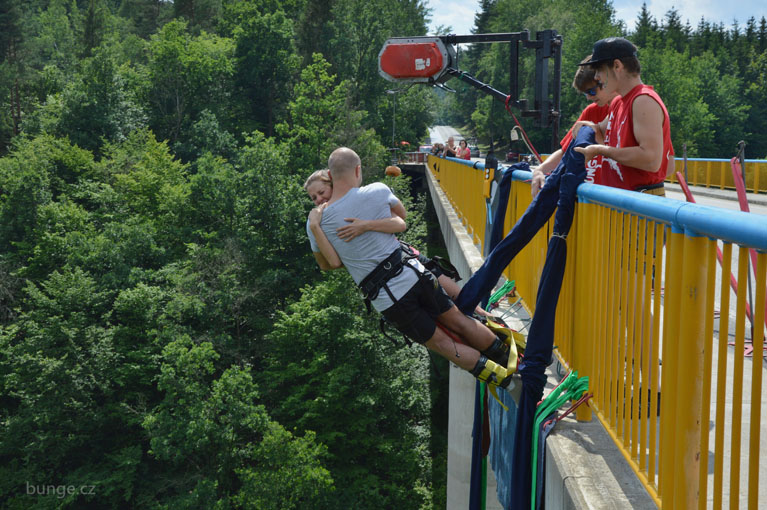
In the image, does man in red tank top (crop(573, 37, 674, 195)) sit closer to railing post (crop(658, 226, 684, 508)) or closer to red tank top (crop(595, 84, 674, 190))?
red tank top (crop(595, 84, 674, 190))

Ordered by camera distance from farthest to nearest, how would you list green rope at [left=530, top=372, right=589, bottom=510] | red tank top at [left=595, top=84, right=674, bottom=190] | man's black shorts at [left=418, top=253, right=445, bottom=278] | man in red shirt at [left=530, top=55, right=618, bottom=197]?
man's black shorts at [left=418, top=253, right=445, bottom=278] → man in red shirt at [left=530, top=55, right=618, bottom=197] → red tank top at [left=595, top=84, right=674, bottom=190] → green rope at [left=530, top=372, right=589, bottom=510]

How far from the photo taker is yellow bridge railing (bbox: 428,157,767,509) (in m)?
1.66

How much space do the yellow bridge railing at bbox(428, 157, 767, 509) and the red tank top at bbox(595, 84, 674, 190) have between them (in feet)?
1.47

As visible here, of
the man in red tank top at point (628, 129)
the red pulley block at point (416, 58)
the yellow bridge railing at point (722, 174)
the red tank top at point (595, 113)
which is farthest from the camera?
the yellow bridge railing at point (722, 174)

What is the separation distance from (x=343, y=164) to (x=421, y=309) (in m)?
0.97

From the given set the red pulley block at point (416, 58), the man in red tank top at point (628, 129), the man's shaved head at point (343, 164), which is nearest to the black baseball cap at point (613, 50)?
the man in red tank top at point (628, 129)

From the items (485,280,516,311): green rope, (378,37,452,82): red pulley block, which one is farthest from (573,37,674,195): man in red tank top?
(378,37,452,82): red pulley block

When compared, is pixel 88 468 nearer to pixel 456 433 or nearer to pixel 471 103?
pixel 456 433

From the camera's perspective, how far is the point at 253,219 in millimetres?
36531

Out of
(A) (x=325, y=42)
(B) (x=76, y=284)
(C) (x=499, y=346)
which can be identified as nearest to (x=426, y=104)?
(A) (x=325, y=42)

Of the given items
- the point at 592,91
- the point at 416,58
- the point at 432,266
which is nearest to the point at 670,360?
the point at 592,91

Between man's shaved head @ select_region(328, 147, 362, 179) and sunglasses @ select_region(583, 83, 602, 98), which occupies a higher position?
sunglasses @ select_region(583, 83, 602, 98)

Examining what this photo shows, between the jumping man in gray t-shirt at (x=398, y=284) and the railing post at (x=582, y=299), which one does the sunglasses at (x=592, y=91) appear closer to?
the railing post at (x=582, y=299)

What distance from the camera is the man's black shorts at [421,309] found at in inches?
151
